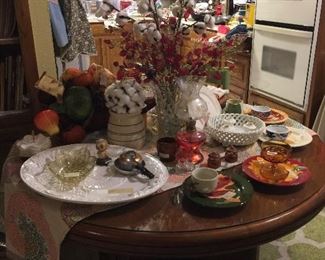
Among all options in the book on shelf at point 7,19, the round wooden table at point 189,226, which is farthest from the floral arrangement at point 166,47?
the book on shelf at point 7,19

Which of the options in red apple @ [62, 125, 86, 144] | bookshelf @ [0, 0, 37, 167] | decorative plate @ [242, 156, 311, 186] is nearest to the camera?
decorative plate @ [242, 156, 311, 186]

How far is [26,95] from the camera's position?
1.85 metres

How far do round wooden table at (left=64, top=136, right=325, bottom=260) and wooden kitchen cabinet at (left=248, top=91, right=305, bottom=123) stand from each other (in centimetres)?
195

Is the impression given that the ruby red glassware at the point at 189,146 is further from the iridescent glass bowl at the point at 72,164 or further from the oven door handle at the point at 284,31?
the oven door handle at the point at 284,31

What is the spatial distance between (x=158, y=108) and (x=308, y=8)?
1739mm

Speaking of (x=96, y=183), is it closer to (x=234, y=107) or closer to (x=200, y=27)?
(x=200, y=27)

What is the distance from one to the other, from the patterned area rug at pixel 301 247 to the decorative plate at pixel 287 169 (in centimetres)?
95

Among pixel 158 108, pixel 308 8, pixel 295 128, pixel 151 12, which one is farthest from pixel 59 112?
pixel 308 8

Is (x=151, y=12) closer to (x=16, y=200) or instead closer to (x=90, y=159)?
(x=90, y=159)

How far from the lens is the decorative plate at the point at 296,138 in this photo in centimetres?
134

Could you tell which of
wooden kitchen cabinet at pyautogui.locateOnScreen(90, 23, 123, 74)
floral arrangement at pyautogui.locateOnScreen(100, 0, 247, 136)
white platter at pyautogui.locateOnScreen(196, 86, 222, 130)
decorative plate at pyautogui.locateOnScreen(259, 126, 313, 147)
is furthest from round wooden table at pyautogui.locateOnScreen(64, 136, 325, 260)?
wooden kitchen cabinet at pyautogui.locateOnScreen(90, 23, 123, 74)

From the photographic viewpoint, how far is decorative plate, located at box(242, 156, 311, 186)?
1.08 meters

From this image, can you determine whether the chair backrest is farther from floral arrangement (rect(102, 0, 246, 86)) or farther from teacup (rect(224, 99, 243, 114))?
floral arrangement (rect(102, 0, 246, 86))

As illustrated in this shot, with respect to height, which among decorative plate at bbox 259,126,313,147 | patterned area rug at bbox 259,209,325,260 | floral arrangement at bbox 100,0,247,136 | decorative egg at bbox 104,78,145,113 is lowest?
patterned area rug at bbox 259,209,325,260
